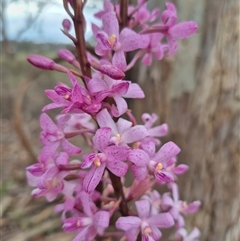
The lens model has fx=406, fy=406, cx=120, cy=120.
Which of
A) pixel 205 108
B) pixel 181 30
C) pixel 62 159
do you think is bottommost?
pixel 205 108

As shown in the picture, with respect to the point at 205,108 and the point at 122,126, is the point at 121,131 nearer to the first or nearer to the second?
the point at 122,126

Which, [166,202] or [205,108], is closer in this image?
[166,202]

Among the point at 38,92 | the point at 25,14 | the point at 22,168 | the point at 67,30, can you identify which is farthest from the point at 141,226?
the point at 38,92

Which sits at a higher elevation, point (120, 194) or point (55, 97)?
point (55, 97)

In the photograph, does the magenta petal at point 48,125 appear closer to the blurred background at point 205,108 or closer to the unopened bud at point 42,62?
the unopened bud at point 42,62

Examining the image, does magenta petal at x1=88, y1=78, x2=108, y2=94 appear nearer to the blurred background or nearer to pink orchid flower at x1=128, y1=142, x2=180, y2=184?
pink orchid flower at x1=128, y1=142, x2=180, y2=184

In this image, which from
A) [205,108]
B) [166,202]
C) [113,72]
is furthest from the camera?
[205,108]

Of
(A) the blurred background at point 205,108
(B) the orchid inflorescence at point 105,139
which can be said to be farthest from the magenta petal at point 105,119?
(A) the blurred background at point 205,108

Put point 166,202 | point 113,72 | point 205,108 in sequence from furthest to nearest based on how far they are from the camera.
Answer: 1. point 205,108
2. point 166,202
3. point 113,72

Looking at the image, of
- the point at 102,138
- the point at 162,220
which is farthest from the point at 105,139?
the point at 162,220
